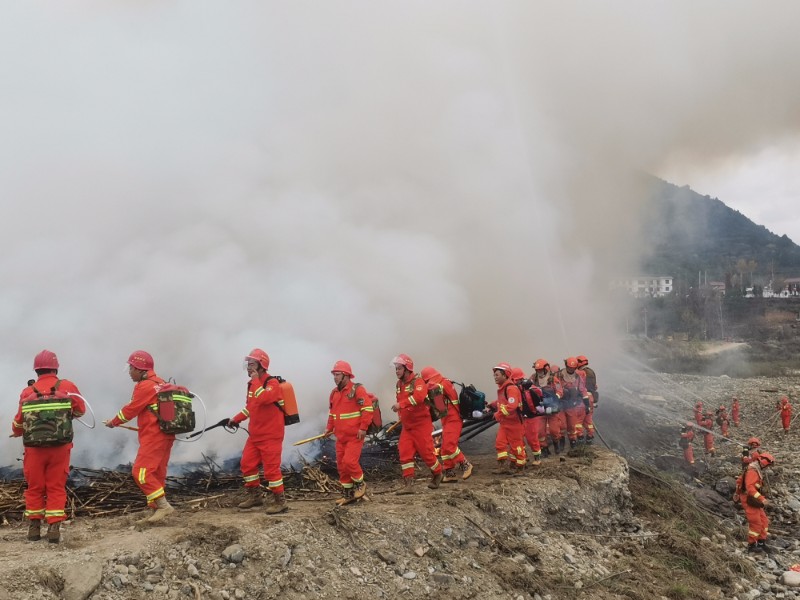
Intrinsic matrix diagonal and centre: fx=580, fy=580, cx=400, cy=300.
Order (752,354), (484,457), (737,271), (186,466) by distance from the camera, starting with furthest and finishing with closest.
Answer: (737,271) < (752,354) < (484,457) < (186,466)

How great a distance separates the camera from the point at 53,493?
5.09 m

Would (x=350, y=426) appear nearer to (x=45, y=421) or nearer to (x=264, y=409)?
(x=264, y=409)

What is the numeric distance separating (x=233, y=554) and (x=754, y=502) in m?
7.70

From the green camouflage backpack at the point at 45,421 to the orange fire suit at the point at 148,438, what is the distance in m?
0.51

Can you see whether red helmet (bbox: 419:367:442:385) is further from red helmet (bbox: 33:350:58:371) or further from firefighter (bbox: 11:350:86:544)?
red helmet (bbox: 33:350:58:371)

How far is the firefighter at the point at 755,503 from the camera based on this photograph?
8656 millimetres

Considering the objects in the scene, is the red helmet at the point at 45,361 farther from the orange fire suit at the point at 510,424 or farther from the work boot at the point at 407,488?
the orange fire suit at the point at 510,424

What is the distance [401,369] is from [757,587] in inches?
212

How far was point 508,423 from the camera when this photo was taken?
8367 millimetres

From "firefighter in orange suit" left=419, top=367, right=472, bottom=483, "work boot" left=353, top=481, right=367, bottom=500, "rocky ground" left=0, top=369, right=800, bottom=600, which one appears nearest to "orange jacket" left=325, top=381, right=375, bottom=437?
"work boot" left=353, top=481, right=367, bottom=500

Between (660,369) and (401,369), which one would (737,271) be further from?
(401,369)

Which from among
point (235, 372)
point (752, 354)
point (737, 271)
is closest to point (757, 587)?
point (235, 372)

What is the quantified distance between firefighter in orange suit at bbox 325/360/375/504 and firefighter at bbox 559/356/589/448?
209 inches

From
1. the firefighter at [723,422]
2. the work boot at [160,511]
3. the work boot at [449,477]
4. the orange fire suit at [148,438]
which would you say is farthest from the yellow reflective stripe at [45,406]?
the firefighter at [723,422]
